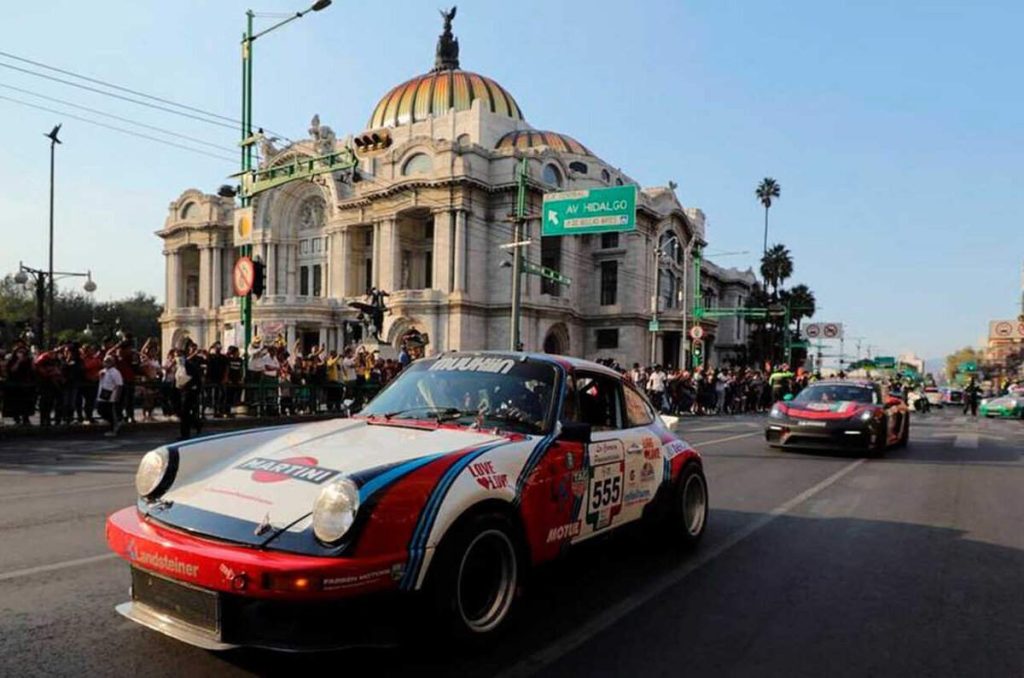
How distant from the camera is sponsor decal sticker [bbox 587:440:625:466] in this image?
A: 4633mm

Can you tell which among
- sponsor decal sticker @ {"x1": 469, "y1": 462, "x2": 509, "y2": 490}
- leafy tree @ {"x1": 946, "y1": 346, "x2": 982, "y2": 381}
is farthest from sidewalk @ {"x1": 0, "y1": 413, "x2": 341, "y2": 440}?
leafy tree @ {"x1": 946, "y1": 346, "x2": 982, "y2": 381}

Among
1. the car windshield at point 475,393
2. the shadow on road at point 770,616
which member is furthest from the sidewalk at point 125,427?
the shadow on road at point 770,616

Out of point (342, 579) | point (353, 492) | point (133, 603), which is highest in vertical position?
point (353, 492)

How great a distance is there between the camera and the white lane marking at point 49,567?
468 cm

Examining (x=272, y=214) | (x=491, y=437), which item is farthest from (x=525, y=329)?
(x=491, y=437)

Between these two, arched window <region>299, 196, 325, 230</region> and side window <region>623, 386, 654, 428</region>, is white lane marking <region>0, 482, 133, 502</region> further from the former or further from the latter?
arched window <region>299, 196, 325, 230</region>

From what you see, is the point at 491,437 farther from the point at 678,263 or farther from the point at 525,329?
the point at 678,263

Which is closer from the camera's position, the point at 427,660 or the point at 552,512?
the point at 427,660

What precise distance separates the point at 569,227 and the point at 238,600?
21.6 m

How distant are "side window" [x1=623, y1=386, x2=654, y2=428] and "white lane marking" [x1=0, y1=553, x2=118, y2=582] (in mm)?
3849

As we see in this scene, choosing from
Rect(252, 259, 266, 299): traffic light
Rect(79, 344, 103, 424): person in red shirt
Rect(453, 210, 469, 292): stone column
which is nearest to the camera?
Rect(79, 344, 103, 424): person in red shirt

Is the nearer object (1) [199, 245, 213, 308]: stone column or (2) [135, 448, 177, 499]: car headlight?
(2) [135, 448, 177, 499]: car headlight

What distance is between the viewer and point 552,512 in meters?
4.14

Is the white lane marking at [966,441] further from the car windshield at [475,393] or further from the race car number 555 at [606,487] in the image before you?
the car windshield at [475,393]
